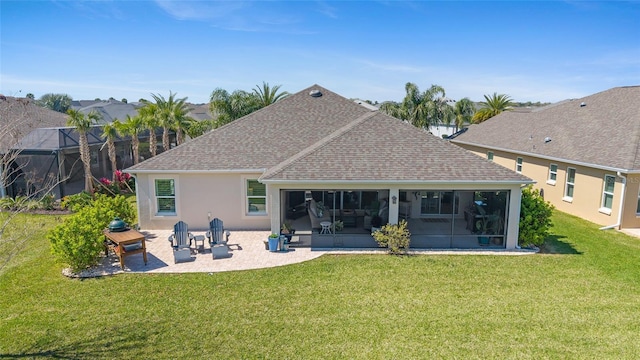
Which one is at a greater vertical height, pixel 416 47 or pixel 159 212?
pixel 416 47

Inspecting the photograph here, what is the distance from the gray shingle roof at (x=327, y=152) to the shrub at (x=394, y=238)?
1813 mm

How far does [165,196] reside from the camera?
1636 cm

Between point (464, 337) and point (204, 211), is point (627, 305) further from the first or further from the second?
point (204, 211)

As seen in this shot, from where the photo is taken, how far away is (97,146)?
26156mm

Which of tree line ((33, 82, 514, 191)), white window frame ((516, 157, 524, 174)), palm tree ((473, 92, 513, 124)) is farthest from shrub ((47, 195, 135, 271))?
palm tree ((473, 92, 513, 124))

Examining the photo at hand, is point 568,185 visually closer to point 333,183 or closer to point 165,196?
point 333,183

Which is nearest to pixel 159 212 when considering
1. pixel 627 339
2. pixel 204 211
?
pixel 204 211

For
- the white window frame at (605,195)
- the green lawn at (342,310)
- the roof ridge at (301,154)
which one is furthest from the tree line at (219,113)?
the white window frame at (605,195)

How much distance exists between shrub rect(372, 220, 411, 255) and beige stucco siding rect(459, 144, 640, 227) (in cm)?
1072

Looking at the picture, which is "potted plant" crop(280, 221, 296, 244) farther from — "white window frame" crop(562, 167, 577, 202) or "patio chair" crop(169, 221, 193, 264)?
"white window frame" crop(562, 167, 577, 202)

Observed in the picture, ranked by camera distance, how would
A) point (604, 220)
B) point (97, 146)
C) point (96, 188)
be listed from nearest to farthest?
point (604, 220), point (96, 188), point (97, 146)

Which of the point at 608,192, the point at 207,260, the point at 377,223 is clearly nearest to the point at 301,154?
the point at 377,223

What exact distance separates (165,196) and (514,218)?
1420 cm

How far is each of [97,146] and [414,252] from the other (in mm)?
23222
